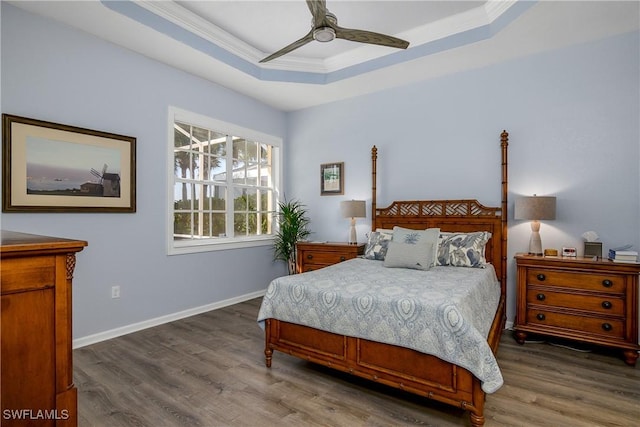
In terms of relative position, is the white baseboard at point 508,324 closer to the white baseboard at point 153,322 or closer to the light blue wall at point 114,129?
the white baseboard at point 153,322

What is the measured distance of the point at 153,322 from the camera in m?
3.61

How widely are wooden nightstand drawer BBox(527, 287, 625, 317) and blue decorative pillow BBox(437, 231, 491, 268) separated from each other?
0.51 m

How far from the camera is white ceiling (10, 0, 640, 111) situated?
9.30 feet

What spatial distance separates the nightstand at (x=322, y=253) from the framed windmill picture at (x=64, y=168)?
6.99 ft

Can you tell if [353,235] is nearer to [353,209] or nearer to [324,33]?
[353,209]

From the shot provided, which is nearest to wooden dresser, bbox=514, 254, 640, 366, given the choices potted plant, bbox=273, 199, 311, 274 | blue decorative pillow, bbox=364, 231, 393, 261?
blue decorative pillow, bbox=364, 231, 393, 261

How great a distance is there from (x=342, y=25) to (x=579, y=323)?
141 inches

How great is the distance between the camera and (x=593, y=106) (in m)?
3.24

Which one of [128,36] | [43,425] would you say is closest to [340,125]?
[128,36]

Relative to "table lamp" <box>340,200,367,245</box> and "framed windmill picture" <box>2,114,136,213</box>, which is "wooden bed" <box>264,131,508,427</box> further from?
"framed windmill picture" <box>2,114,136,213</box>

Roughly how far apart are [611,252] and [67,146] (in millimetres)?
4819

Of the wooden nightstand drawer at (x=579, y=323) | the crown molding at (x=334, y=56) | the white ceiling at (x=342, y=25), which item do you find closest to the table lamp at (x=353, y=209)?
the white ceiling at (x=342, y=25)

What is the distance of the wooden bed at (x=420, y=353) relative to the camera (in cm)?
190

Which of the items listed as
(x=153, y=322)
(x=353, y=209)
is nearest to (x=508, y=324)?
(x=353, y=209)
